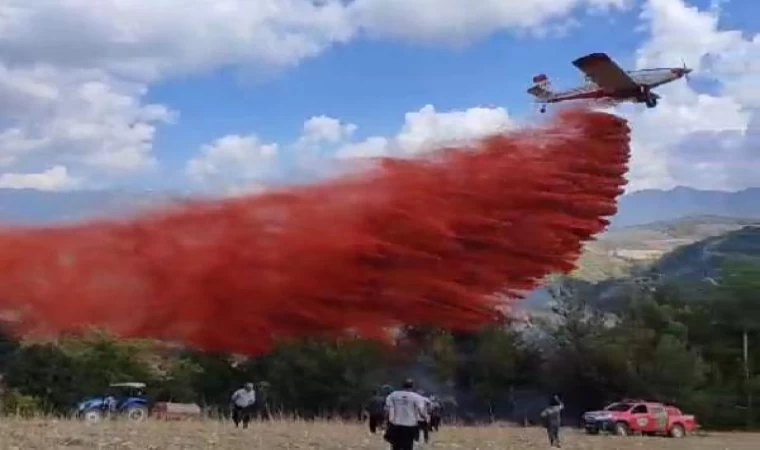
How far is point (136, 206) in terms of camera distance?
94.9 feet

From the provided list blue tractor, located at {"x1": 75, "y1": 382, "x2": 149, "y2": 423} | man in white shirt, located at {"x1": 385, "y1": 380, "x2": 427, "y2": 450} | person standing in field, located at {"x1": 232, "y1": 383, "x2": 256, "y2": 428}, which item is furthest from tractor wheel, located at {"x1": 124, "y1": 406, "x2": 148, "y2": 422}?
man in white shirt, located at {"x1": 385, "y1": 380, "x2": 427, "y2": 450}

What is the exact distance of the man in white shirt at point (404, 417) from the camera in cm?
2088

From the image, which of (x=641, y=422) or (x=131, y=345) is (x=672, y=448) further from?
(x=131, y=345)

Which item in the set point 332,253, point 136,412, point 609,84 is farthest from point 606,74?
point 136,412

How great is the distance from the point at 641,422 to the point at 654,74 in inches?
930

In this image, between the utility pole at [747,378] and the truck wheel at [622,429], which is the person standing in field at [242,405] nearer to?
the truck wheel at [622,429]

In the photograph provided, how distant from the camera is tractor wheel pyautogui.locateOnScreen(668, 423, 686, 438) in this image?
56562mm

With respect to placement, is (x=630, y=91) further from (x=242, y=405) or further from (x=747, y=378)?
(x=747, y=378)

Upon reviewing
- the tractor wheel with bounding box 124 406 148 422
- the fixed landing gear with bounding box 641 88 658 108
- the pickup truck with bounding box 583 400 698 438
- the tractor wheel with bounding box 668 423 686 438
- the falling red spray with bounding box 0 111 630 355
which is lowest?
the tractor wheel with bounding box 668 423 686 438

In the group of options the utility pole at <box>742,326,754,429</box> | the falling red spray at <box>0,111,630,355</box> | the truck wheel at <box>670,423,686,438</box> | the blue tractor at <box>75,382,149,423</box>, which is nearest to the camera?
the falling red spray at <box>0,111,630,355</box>

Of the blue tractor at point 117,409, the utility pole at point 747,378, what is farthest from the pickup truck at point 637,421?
the blue tractor at point 117,409

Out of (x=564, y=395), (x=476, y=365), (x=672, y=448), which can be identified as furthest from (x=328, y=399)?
(x=672, y=448)

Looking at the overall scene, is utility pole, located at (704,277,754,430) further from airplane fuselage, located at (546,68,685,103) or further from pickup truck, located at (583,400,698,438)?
airplane fuselage, located at (546,68,685,103)

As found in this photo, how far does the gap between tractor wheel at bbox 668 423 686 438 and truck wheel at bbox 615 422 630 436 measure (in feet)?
9.61
